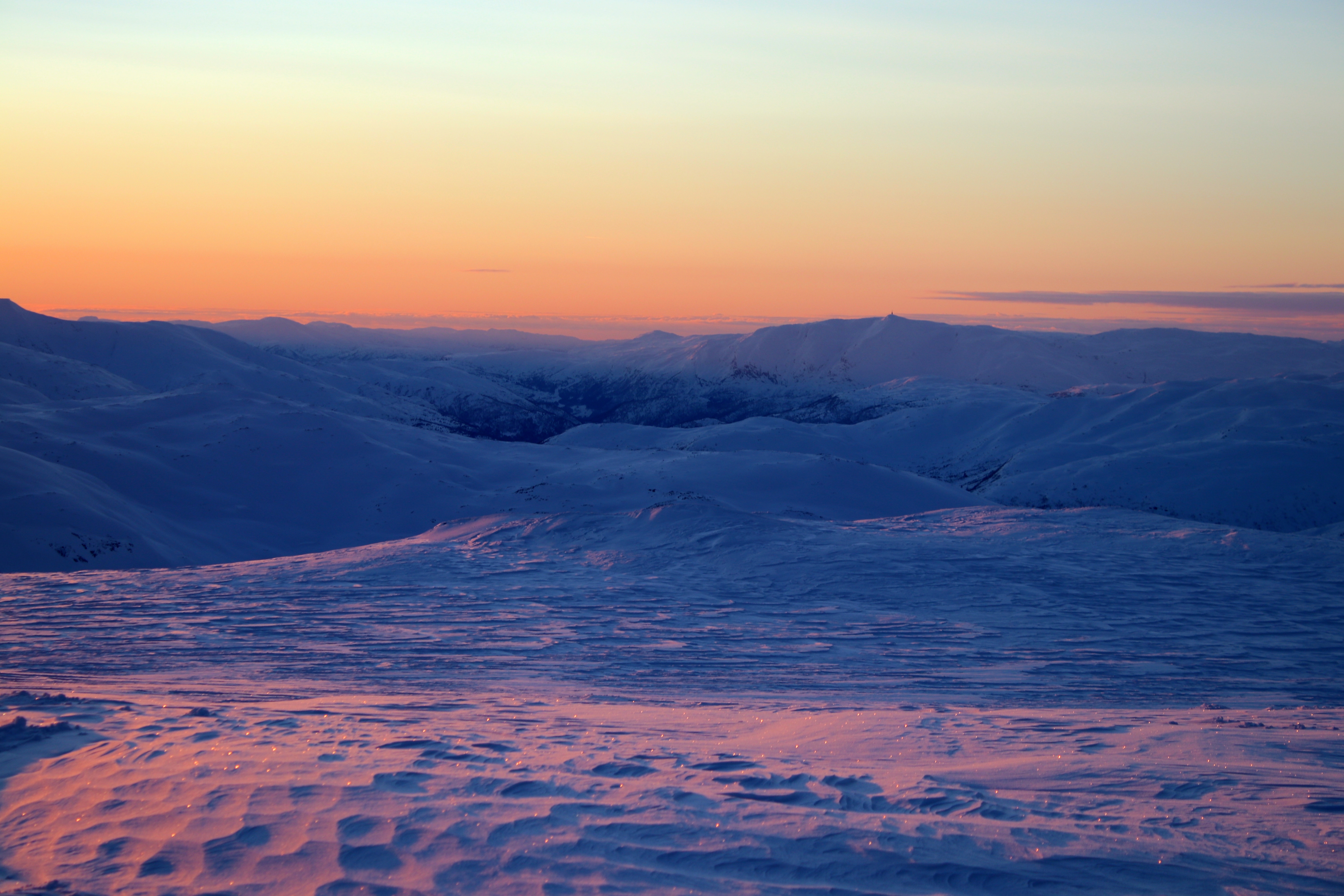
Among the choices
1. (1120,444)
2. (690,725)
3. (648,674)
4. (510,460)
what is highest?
(690,725)

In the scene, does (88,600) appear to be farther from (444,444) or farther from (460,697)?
(444,444)

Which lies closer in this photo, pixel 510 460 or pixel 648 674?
pixel 648 674

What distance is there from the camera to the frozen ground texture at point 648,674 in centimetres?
398

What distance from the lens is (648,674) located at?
8617mm

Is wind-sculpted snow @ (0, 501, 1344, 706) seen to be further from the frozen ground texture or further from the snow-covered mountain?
the snow-covered mountain

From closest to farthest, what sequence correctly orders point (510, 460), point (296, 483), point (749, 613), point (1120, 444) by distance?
point (749, 613), point (296, 483), point (510, 460), point (1120, 444)

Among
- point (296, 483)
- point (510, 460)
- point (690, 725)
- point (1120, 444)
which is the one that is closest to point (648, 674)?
point (690, 725)

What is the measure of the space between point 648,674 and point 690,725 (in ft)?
7.06

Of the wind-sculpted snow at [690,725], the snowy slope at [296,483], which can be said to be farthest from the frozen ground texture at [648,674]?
the snowy slope at [296,483]

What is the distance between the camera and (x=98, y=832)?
4121 millimetres

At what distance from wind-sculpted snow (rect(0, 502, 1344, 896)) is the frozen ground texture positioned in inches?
1.3

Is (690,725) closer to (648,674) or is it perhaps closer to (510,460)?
(648,674)

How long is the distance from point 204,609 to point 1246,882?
1141 centimetres

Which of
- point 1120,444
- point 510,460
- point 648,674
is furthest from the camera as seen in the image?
point 1120,444
